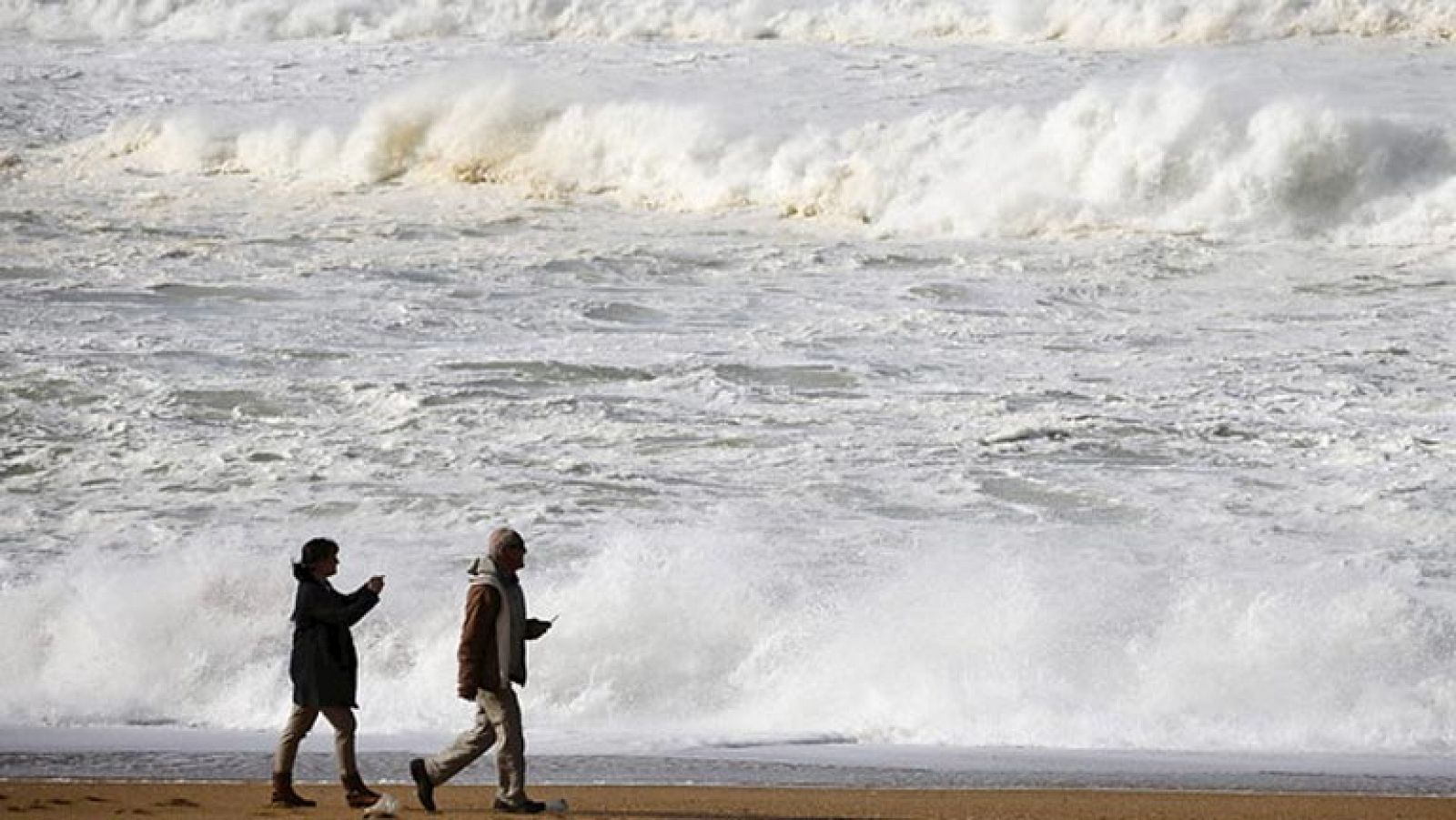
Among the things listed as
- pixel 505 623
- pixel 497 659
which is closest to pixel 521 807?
pixel 497 659

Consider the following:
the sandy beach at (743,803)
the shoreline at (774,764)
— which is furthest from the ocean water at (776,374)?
the sandy beach at (743,803)

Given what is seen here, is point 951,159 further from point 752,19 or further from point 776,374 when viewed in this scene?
point 752,19

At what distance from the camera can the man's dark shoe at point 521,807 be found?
8.70m

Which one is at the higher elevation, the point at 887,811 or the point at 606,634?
the point at 606,634

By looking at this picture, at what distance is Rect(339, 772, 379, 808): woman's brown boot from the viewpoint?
8906 millimetres

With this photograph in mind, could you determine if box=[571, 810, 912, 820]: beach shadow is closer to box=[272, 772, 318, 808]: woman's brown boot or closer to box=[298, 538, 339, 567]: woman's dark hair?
box=[272, 772, 318, 808]: woman's brown boot

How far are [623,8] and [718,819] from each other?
27141 millimetres

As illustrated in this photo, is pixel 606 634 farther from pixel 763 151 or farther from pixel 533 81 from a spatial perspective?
pixel 533 81

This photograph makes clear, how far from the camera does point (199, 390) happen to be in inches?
708

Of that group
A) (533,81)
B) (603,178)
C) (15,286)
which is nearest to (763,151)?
(603,178)

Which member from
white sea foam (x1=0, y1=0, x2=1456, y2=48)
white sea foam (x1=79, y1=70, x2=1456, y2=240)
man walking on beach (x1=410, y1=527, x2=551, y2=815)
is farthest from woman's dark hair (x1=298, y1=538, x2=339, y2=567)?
white sea foam (x1=0, y1=0, x2=1456, y2=48)

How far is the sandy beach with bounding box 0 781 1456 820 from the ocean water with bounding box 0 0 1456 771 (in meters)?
1.50

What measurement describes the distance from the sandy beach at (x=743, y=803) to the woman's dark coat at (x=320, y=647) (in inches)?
17.0

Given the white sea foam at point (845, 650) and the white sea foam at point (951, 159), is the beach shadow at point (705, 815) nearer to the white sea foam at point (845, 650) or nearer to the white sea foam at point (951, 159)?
the white sea foam at point (845, 650)
